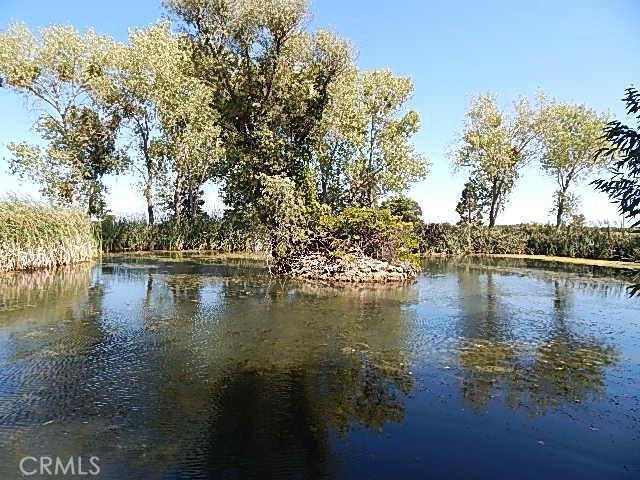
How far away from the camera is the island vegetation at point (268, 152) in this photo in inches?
781

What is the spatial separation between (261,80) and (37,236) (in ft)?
38.4

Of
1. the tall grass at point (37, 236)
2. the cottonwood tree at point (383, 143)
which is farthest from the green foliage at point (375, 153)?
the tall grass at point (37, 236)

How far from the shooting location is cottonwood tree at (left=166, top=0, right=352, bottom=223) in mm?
19828

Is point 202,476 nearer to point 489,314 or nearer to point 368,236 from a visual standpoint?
point 489,314

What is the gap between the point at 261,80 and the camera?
2036 cm

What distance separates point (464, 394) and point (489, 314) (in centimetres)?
679

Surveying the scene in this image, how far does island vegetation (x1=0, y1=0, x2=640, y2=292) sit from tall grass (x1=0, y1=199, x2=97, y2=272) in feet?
0.25

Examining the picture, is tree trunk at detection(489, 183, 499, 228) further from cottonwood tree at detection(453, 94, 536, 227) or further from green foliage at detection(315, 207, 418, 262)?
green foliage at detection(315, 207, 418, 262)

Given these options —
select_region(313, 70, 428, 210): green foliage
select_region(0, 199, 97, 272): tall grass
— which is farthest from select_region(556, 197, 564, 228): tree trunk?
select_region(0, 199, 97, 272): tall grass

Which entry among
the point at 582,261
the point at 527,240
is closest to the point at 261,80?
the point at 582,261

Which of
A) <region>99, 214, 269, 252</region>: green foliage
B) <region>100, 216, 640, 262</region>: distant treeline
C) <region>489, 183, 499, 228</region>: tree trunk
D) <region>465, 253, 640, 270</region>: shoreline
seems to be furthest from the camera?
<region>489, 183, 499, 228</region>: tree trunk

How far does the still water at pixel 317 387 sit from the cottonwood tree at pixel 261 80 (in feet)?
25.6

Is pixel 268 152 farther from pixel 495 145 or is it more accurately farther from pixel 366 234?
pixel 495 145

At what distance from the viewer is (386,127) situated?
3747cm
